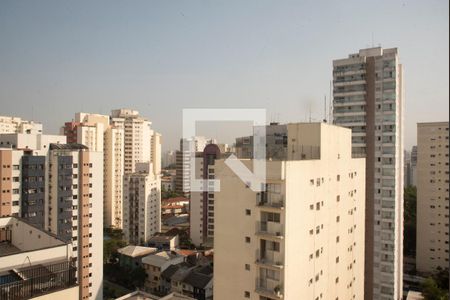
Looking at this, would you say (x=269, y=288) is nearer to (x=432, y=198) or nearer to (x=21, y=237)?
(x=21, y=237)

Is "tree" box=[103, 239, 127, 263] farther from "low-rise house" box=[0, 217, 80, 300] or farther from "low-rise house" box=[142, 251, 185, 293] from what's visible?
"low-rise house" box=[0, 217, 80, 300]

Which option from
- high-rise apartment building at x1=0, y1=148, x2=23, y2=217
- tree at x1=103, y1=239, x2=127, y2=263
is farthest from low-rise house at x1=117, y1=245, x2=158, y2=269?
high-rise apartment building at x1=0, y1=148, x2=23, y2=217

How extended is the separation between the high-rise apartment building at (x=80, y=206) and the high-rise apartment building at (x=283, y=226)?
9314mm

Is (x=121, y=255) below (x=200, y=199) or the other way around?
below

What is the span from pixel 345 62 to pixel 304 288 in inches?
347

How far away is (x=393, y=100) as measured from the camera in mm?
10938

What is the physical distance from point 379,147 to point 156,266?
10.5 meters

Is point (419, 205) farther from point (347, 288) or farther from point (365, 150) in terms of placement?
point (347, 288)

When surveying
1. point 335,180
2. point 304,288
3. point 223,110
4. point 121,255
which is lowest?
point 121,255

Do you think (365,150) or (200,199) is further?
(200,199)

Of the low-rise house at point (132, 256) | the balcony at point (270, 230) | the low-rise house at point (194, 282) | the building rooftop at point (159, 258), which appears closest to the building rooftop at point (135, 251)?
the low-rise house at point (132, 256)

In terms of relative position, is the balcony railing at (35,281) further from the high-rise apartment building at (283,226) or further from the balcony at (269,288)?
the balcony at (269,288)

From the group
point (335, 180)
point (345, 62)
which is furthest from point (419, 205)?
point (335, 180)

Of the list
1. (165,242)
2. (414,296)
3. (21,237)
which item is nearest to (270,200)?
(21,237)
